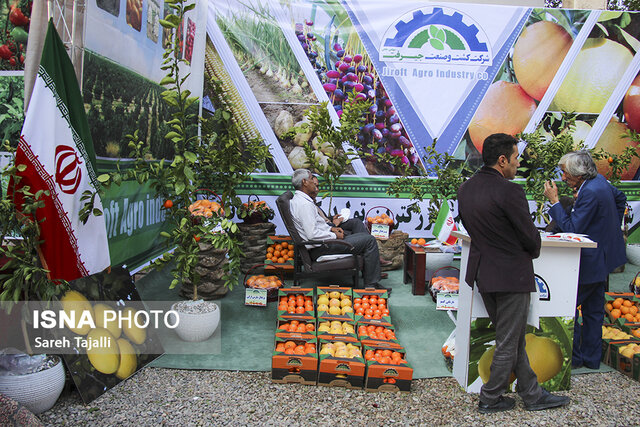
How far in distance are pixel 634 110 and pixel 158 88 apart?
21.2 feet

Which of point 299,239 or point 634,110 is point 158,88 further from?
point 634,110

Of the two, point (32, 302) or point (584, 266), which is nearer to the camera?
point (32, 302)

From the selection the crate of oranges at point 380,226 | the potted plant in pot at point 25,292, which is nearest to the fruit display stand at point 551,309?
the potted plant in pot at point 25,292

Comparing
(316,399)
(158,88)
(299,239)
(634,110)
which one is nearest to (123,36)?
(158,88)

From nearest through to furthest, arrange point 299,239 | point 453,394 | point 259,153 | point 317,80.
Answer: point 453,394 → point 299,239 → point 259,153 → point 317,80

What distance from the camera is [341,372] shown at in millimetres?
3037

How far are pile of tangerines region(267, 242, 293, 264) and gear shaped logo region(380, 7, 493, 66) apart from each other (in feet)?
10.3

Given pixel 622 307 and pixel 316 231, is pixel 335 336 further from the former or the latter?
pixel 622 307

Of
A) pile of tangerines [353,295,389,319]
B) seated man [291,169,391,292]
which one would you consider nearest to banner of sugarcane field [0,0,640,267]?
seated man [291,169,391,292]

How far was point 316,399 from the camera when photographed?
115 inches

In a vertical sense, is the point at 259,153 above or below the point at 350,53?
below

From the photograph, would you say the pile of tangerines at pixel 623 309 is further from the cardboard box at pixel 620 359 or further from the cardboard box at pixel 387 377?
the cardboard box at pixel 387 377

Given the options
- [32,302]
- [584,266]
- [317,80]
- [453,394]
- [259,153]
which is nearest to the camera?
[32,302]

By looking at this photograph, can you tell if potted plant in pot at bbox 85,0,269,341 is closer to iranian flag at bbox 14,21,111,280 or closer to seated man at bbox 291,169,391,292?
iranian flag at bbox 14,21,111,280
